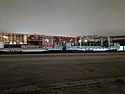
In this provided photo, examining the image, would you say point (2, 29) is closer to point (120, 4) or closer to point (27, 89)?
point (120, 4)

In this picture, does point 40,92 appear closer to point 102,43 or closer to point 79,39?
point 79,39

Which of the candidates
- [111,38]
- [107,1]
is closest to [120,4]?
[107,1]

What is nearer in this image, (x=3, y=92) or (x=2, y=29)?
(x=3, y=92)

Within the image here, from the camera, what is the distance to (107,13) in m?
16.1

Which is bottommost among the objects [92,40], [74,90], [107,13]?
[74,90]

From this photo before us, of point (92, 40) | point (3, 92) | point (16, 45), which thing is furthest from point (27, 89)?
point (92, 40)

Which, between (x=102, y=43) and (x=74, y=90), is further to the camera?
(x=102, y=43)

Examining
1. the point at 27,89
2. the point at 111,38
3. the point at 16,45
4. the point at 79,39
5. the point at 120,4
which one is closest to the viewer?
the point at 27,89

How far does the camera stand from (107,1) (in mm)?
13852

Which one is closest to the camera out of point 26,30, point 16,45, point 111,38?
point 26,30

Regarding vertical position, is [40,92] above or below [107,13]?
below

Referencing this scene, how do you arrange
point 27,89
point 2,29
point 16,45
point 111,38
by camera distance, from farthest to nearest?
point 111,38 → point 16,45 → point 2,29 → point 27,89

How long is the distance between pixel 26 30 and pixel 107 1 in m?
10.3

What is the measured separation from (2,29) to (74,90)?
50.4ft
